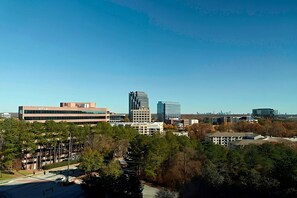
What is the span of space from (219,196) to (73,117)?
66.1 metres

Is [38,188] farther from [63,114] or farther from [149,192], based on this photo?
[63,114]

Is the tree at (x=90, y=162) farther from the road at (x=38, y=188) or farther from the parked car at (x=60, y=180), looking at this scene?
the parked car at (x=60, y=180)

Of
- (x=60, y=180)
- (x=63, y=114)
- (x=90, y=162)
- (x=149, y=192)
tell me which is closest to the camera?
(x=149, y=192)

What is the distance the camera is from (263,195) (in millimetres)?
32531

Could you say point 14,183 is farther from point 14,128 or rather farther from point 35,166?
point 35,166

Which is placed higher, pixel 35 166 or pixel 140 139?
pixel 140 139

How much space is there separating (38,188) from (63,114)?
4363 centimetres

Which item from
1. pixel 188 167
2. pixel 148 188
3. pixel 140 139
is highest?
pixel 140 139

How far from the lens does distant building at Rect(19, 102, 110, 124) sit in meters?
80.0

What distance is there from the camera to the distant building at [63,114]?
80.0 m

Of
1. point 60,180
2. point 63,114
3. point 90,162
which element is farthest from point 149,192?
point 63,114

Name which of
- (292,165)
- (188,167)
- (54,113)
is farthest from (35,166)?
(292,165)

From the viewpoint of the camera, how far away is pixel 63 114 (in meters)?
89.3

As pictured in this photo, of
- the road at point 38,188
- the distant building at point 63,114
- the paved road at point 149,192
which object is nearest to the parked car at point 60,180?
the road at point 38,188
